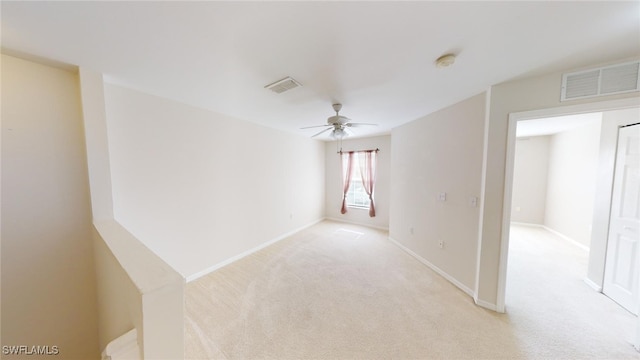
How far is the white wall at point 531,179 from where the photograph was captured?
4.79 metres

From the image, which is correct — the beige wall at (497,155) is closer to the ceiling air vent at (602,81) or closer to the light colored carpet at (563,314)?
the ceiling air vent at (602,81)

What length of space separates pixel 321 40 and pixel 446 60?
3.25ft

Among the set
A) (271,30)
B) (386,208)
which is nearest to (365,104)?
(271,30)

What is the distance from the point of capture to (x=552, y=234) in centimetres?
437

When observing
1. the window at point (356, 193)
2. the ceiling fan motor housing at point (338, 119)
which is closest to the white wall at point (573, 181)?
the window at point (356, 193)

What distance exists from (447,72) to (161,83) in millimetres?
2821

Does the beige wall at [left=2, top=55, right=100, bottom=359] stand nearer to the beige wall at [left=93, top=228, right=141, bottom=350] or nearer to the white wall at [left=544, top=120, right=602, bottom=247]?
the beige wall at [left=93, top=228, right=141, bottom=350]

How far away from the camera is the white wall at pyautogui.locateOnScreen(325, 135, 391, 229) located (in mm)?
4776

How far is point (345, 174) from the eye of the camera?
17.4 feet

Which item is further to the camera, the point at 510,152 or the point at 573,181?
the point at 573,181

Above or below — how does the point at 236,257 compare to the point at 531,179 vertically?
below

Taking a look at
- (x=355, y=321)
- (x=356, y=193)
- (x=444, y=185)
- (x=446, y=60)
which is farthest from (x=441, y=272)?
(x=356, y=193)

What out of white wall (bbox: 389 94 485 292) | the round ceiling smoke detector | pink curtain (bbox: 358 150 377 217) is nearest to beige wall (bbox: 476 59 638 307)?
white wall (bbox: 389 94 485 292)

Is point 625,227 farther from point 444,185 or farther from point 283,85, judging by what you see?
point 283,85
